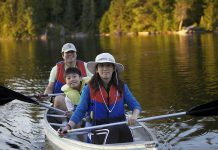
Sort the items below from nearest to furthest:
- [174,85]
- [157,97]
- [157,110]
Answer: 1. [157,110]
2. [157,97]
3. [174,85]

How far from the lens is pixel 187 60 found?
95.2 feet

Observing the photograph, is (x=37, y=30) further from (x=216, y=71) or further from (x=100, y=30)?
(x=216, y=71)

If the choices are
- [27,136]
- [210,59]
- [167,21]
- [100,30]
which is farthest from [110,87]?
[100,30]

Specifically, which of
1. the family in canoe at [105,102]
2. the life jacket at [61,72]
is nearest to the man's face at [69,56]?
the life jacket at [61,72]

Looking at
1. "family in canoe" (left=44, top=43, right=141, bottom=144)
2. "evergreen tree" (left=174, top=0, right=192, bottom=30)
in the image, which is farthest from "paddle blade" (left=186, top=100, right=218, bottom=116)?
"evergreen tree" (left=174, top=0, right=192, bottom=30)

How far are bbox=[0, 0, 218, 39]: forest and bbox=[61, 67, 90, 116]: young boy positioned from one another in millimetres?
65451

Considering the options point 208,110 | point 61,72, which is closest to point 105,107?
point 208,110

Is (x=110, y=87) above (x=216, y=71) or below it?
above

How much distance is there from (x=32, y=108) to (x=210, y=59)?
1629cm

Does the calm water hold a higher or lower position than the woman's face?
→ lower

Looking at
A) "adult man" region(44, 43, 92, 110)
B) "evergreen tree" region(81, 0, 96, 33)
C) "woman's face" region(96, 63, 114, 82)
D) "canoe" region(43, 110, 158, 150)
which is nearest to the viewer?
"canoe" region(43, 110, 158, 150)

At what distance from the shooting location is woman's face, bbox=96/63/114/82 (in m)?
7.62

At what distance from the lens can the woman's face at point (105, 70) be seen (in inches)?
300

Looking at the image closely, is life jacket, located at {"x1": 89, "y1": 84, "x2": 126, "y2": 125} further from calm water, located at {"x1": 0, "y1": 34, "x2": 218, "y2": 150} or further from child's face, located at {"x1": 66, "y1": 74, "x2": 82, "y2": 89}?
calm water, located at {"x1": 0, "y1": 34, "x2": 218, "y2": 150}
